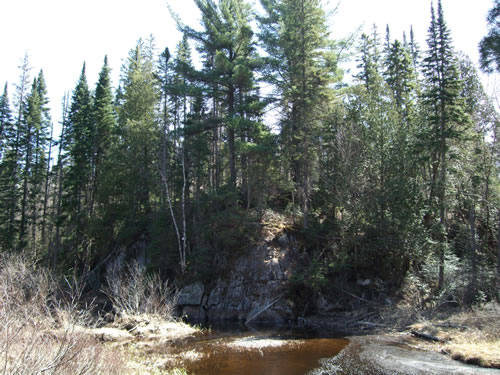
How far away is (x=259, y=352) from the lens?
1258 cm

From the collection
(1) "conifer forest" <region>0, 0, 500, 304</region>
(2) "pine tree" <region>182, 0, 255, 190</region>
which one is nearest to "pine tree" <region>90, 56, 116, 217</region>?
(1) "conifer forest" <region>0, 0, 500, 304</region>

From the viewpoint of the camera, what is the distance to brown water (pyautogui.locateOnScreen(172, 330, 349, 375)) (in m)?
10.7

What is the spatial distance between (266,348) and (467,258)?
1140cm

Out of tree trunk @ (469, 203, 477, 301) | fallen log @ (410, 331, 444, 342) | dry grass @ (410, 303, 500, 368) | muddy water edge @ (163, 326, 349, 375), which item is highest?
tree trunk @ (469, 203, 477, 301)

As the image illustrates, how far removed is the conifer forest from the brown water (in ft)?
14.9

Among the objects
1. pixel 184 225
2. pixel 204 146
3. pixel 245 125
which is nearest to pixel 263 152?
pixel 245 125

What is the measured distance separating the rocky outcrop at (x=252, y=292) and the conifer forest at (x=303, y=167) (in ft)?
2.74

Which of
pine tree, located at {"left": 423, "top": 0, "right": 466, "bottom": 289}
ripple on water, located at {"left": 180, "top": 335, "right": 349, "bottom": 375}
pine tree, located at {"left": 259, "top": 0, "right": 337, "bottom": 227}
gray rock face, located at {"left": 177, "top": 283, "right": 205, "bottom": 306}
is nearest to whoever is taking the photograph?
ripple on water, located at {"left": 180, "top": 335, "right": 349, "bottom": 375}

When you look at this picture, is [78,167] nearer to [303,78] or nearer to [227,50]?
[227,50]

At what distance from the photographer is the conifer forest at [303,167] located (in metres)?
18.9

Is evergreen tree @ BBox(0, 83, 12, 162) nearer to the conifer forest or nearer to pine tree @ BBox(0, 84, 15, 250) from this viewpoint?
pine tree @ BBox(0, 84, 15, 250)

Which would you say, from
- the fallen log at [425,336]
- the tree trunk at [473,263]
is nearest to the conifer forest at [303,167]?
the tree trunk at [473,263]

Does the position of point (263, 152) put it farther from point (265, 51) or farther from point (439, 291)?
point (439, 291)

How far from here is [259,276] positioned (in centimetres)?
2034
